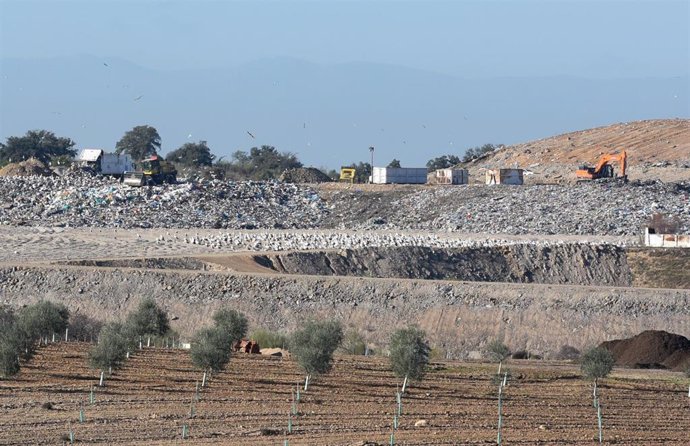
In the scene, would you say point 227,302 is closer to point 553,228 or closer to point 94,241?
→ point 94,241

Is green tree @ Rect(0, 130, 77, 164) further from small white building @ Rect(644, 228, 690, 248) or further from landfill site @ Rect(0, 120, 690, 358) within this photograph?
small white building @ Rect(644, 228, 690, 248)

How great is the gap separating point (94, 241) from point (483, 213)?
1875 centimetres

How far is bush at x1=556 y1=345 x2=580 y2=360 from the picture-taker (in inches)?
1661

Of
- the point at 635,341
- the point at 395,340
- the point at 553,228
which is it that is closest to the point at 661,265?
the point at 553,228

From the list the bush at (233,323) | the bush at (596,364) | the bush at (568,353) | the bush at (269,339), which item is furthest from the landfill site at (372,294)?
the bush at (269,339)

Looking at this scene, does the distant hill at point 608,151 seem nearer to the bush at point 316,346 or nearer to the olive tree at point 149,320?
the olive tree at point 149,320

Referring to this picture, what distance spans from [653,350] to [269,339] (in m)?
10.4

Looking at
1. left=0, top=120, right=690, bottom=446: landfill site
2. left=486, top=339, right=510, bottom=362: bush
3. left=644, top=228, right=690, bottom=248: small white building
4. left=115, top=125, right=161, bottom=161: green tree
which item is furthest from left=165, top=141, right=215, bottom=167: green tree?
left=486, top=339, right=510, bottom=362: bush

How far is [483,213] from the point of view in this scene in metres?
69.4

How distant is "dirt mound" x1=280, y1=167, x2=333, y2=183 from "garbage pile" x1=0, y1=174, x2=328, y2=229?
305 inches

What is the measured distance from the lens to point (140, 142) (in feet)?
382

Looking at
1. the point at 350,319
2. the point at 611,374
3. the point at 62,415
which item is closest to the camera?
the point at 62,415

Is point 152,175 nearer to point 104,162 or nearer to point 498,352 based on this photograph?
point 104,162

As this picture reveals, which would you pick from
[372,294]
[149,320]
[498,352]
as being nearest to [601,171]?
[372,294]
